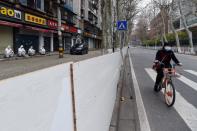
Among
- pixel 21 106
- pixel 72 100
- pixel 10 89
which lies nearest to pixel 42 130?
pixel 21 106

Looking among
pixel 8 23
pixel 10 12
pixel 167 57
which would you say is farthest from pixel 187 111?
pixel 10 12

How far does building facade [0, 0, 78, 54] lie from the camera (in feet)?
72.3

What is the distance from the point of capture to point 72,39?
45.2 metres

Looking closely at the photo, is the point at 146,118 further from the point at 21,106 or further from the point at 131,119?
the point at 21,106

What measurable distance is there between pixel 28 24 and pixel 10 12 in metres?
3.31

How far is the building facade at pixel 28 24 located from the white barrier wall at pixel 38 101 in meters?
20.0

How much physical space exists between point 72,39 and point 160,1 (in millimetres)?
18081

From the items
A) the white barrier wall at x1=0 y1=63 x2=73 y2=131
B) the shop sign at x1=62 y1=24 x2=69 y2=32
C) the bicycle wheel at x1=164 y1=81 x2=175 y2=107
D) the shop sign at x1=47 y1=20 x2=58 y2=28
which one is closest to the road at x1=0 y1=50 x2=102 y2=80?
the bicycle wheel at x1=164 y1=81 x2=175 y2=107

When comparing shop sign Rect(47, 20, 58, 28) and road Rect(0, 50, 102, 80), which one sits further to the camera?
shop sign Rect(47, 20, 58, 28)

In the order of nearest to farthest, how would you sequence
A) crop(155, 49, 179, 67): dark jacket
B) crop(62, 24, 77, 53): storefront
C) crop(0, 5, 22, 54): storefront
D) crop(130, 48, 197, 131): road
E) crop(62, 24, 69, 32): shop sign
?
crop(130, 48, 197, 131): road, crop(155, 49, 179, 67): dark jacket, crop(0, 5, 22, 54): storefront, crop(62, 24, 69, 32): shop sign, crop(62, 24, 77, 53): storefront

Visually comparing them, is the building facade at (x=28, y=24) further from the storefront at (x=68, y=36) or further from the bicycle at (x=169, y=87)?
the bicycle at (x=169, y=87)

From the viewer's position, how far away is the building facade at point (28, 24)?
22047 mm

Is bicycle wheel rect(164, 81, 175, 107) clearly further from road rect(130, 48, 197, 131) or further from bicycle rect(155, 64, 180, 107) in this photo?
road rect(130, 48, 197, 131)

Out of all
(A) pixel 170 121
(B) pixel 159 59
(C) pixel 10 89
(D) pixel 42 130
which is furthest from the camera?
(B) pixel 159 59
